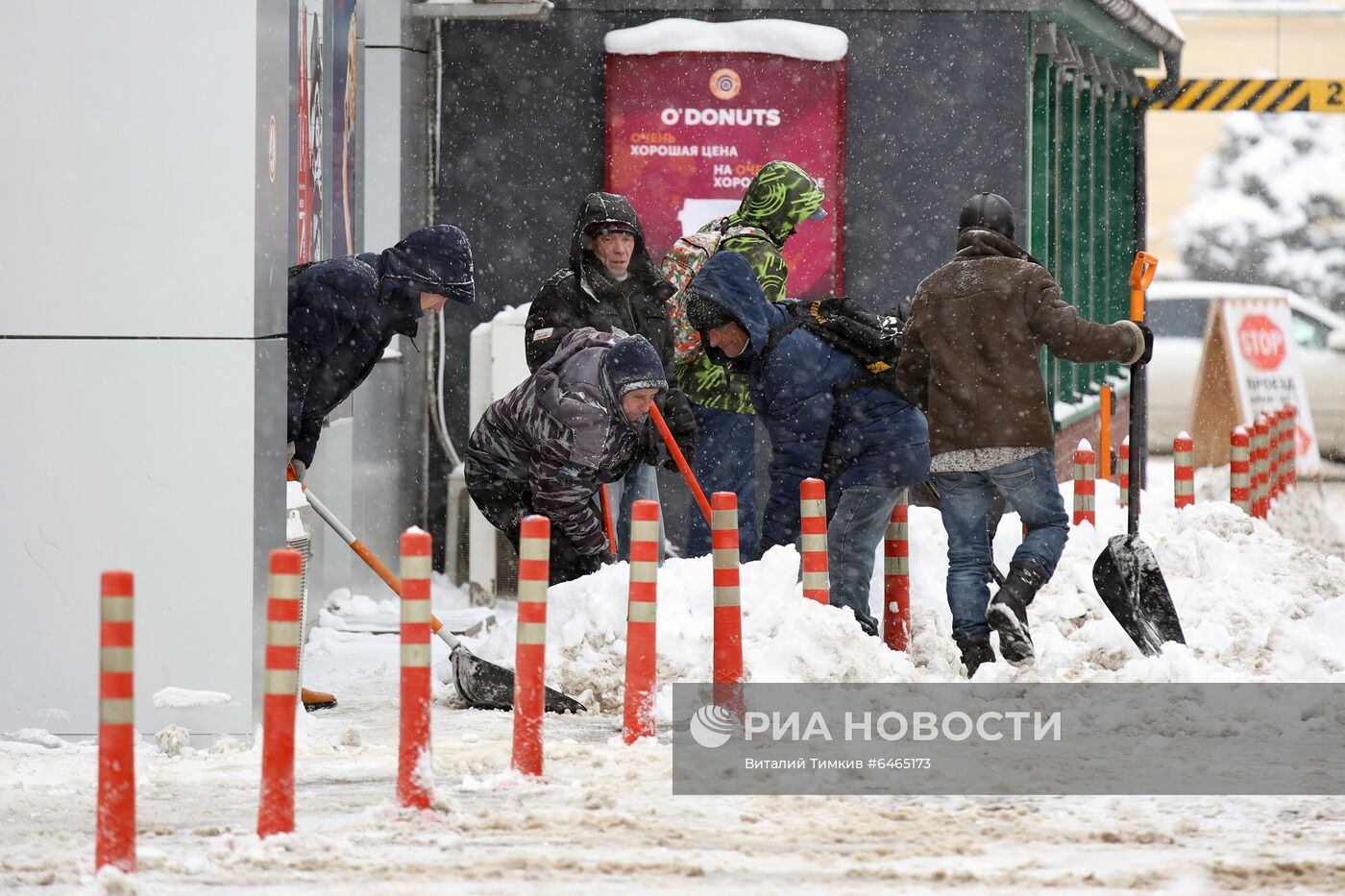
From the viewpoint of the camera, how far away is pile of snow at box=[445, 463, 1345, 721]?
8422 mm

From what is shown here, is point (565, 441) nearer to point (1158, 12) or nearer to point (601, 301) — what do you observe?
point (601, 301)

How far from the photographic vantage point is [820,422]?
885cm

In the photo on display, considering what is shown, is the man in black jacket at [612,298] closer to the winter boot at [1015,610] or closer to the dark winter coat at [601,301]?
the dark winter coat at [601,301]

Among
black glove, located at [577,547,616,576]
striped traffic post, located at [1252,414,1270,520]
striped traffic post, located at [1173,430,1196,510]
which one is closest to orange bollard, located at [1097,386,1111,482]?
striped traffic post, located at [1252,414,1270,520]

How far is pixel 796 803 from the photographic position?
6.51 m

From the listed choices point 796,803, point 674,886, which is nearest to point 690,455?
point 796,803

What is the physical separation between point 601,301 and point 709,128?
10.8 ft

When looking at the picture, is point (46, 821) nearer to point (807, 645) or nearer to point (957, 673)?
point (807, 645)

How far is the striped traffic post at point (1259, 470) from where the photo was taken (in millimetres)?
14242

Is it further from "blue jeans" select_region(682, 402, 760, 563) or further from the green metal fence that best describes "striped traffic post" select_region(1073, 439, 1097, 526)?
"blue jeans" select_region(682, 402, 760, 563)

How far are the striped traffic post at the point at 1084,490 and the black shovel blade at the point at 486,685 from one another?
13.7 ft

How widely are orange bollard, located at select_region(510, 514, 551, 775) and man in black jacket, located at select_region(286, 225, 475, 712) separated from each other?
6.64 feet

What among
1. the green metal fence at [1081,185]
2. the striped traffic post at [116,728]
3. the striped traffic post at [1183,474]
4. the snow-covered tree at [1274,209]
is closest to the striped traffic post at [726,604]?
the striped traffic post at [116,728]

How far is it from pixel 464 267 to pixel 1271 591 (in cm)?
439
